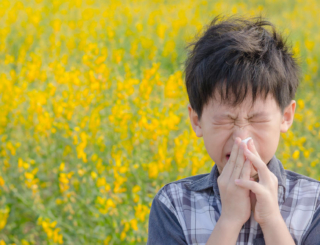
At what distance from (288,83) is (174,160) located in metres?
1.14

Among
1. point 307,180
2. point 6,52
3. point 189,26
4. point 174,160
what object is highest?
point 189,26

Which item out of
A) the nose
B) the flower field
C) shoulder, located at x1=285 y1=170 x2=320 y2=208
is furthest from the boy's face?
the flower field

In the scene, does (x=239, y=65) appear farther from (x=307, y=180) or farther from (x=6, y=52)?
(x=6, y=52)

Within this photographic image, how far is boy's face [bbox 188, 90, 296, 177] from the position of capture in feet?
3.45

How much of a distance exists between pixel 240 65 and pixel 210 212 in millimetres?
385

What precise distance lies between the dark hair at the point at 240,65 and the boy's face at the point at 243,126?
2 centimetres

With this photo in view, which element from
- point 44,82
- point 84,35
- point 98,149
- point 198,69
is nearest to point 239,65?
point 198,69

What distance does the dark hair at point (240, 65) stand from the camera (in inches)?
41.9

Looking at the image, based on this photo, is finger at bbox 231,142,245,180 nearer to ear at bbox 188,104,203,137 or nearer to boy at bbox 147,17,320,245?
boy at bbox 147,17,320,245

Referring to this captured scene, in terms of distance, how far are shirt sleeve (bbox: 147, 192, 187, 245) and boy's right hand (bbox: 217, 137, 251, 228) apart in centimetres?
14

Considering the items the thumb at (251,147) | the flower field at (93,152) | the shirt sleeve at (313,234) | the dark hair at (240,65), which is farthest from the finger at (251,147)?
the flower field at (93,152)

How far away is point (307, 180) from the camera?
112 centimetres

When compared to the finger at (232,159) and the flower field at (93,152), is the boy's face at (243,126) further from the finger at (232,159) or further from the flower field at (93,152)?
the flower field at (93,152)

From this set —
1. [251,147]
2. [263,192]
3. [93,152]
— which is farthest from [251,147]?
[93,152]
